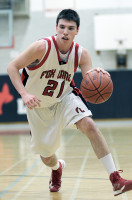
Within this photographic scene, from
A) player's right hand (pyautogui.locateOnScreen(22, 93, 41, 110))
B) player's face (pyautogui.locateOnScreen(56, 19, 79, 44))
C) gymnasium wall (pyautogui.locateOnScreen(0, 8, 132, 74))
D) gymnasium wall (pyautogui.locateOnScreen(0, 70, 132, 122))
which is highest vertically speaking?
player's face (pyautogui.locateOnScreen(56, 19, 79, 44))

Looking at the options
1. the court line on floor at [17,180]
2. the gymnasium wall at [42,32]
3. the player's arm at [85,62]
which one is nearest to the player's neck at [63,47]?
the player's arm at [85,62]

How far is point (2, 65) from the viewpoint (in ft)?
48.9

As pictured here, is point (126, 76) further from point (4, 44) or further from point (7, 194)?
point (7, 194)

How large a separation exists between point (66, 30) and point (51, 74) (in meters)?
0.45

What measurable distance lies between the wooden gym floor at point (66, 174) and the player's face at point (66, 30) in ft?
4.77

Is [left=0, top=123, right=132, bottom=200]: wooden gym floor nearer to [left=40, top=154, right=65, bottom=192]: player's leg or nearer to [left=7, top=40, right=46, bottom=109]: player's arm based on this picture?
[left=40, top=154, right=65, bottom=192]: player's leg

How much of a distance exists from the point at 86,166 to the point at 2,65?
32.1ft

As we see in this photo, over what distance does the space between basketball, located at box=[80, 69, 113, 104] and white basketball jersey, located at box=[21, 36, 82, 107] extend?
0.28m

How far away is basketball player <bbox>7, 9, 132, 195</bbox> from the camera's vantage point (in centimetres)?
→ 368

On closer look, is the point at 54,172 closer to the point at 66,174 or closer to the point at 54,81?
the point at 66,174

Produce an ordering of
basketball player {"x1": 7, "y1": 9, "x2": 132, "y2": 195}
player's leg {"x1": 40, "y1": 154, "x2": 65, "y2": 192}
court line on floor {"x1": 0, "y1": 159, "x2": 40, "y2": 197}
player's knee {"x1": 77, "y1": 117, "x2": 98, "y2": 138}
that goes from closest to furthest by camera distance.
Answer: player's knee {"x1": 77, "y1": 117, "x2": 98, "y2": 138} → basketball player {"x1": 7, "y1": 9, "x2": 132, "y2": 195} → court line on floor {"x1": 0, "y1": 159, "x2": 40, "y2": 197} → player's leg {"x1": 40, "y1": 154, "x2": 65, "y2": 192}

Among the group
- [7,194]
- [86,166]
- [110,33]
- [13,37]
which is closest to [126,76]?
[110,33]

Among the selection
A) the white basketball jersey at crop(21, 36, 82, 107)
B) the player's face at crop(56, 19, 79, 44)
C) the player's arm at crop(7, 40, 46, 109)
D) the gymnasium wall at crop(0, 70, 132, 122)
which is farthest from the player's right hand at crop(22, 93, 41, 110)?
the gymnasium wall at crop(0, 70, 132, 122)

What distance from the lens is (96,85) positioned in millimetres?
3688
